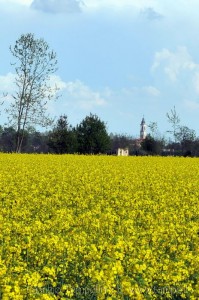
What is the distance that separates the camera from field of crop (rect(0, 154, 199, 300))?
675cm

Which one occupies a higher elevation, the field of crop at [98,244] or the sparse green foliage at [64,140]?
the sparse green foliage at [64,140]

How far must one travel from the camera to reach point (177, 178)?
23.4 meters

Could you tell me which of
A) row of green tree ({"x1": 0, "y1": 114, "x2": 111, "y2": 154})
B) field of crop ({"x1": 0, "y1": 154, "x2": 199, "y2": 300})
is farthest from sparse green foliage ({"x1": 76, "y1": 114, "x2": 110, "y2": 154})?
field of crop ({"x1": 0, "y1": 154, "x2": 199, "y2": 300})

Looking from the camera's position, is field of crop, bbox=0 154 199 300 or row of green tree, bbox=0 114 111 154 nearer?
field of crop, bbox=0 154 199 300

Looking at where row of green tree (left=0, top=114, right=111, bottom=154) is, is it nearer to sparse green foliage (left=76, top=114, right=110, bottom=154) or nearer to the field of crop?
sparse green foliage (left=76, top=114, right=110, bottom=154)

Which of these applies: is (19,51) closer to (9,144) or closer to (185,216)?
(9,144)

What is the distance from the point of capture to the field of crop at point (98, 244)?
6746 millimetres

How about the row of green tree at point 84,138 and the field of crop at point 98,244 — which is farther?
the row of green tree at point 84,138

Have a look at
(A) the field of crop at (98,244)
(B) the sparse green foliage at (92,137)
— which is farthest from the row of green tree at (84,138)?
(A) the field of crop at (98,244)

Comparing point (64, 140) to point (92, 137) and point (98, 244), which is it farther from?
point (98, 244)

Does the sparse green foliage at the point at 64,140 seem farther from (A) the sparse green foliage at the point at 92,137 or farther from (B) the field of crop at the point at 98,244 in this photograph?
(B) the field of crop at the point at 98,244

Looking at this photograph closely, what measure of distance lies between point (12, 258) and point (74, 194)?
26.1 ft

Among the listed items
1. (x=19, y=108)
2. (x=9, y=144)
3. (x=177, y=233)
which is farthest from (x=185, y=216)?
(x=9, y=144)

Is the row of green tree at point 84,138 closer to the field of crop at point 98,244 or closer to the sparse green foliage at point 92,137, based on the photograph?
the sparse green foliage at point 92,137
